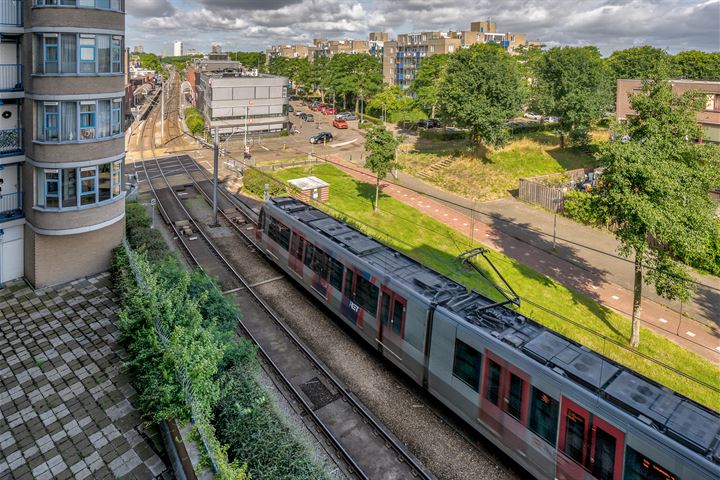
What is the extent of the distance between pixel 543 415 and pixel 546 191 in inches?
1206

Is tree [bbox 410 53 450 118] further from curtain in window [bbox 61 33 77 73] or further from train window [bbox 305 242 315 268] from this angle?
curtain in window [bbox 61 33 77 73]

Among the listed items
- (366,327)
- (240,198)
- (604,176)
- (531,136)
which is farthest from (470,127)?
(366,327)

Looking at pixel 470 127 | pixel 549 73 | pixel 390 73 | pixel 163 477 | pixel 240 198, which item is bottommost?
pixel 163 477

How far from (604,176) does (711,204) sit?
4.17 m

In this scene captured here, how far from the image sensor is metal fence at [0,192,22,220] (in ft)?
63.5

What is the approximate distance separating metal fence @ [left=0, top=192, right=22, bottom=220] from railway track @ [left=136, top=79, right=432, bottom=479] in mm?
7762

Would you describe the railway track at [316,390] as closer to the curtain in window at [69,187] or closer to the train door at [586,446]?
the train door at [586,446]

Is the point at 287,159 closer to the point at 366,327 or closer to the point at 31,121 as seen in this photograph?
the point at 31,121

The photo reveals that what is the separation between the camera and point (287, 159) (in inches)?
1945

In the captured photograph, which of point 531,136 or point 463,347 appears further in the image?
point 531,136

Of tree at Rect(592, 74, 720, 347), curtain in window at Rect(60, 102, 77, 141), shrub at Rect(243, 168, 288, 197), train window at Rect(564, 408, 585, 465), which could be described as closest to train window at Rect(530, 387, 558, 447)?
train window at Rect(564, 408, 585, 465)

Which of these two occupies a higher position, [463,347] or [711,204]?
[711,204]

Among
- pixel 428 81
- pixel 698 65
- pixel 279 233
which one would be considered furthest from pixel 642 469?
pixel 698 65

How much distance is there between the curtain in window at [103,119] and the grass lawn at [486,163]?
2913 centimetres
